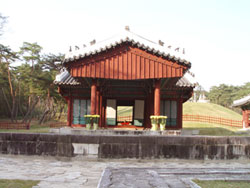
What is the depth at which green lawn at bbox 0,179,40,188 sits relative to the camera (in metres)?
5.92

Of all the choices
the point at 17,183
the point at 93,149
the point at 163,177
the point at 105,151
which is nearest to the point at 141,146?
the point at 105,151

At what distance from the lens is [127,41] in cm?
1505

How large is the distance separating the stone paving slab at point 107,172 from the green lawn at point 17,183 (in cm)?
22

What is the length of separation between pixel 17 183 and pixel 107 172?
7.26 ft

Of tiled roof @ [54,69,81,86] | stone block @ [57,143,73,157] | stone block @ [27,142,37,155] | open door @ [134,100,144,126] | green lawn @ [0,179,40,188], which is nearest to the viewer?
green lawn @ [0,179,40,188]

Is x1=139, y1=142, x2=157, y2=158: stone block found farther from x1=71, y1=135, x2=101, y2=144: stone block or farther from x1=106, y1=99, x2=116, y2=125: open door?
x1=106, y1=99, x2=116, y2=125: open door

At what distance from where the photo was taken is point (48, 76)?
44.8 metres

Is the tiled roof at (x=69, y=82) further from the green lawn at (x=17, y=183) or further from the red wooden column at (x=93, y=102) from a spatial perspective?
the green lawn at (x=17, y=183)

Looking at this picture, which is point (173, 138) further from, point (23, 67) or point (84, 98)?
point (23, 67)

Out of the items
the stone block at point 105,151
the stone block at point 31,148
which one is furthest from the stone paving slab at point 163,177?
the stone block at point 31,148

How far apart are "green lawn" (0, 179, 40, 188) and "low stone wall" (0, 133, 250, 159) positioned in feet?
14.0

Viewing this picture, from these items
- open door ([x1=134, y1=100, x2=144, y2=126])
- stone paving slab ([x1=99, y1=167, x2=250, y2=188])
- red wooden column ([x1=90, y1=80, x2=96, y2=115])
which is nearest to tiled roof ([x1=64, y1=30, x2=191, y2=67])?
red wooden column ([x1=90, y1=80, x2=96, y2=115])

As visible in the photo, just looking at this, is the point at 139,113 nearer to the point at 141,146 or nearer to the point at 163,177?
the point at 141,146

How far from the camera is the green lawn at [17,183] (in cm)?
592
